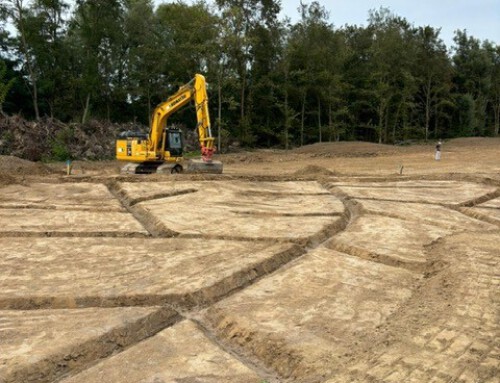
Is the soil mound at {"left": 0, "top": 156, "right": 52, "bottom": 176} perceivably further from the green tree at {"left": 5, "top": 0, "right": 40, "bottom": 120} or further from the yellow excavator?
→ the green tree at {"left": 5, "top": 0, "right": 40, "bottom": 120}

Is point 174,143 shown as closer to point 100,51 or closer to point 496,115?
point 100,51

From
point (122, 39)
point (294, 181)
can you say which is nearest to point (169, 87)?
point (122, 39)

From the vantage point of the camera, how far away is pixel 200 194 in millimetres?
6992

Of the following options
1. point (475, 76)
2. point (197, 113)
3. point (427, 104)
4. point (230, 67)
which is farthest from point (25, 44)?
point (475, 76)

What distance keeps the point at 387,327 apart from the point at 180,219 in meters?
3.07

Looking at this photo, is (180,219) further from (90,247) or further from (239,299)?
(239,299)

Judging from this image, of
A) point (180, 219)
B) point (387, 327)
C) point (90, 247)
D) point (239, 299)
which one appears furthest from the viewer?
point (180, 219)

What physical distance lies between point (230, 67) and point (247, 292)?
67.6ft

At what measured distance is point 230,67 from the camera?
2266 centimetres

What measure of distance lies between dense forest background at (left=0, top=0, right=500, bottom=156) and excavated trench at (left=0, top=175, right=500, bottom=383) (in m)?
16.7

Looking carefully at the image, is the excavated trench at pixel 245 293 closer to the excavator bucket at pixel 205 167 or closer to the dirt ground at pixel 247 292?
the dirt ground at pixel 247 292

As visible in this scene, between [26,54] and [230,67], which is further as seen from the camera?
[230,67]

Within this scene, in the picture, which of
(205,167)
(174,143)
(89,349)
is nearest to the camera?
(89,349)

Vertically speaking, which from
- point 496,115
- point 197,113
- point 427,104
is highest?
point 427,104
